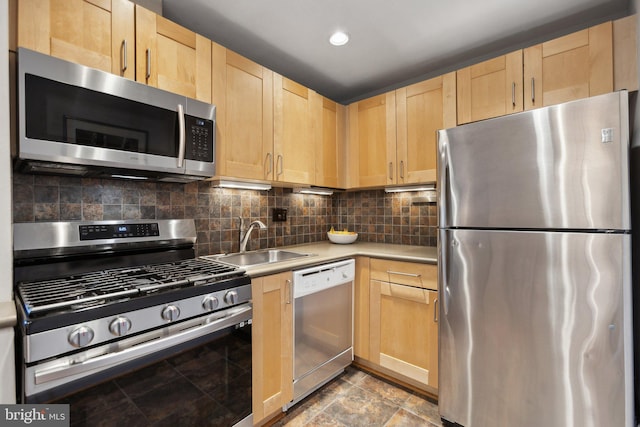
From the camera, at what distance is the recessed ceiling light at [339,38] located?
1.95 m

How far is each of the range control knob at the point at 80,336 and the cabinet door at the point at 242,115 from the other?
3.34 ft

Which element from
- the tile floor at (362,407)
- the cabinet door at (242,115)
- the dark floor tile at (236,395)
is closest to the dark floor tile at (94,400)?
the dark floor tile at (236,395)

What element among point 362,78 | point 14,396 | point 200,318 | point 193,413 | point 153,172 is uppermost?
point 362,78

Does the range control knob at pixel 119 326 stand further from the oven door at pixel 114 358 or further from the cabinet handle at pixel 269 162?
the cabinet handle at pixel 269 162

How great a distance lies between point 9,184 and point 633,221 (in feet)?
8.78

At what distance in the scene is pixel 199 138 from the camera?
163cm

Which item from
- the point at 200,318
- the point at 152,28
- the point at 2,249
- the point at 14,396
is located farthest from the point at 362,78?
the point at 14,396

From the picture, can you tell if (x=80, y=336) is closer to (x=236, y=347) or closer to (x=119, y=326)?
(x=119, y=326)

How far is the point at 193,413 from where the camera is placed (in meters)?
1.28

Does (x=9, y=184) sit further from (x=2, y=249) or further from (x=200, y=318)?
(x=200, y=318)

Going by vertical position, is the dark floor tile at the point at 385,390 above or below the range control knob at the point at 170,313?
below

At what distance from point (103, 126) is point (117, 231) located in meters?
0.55

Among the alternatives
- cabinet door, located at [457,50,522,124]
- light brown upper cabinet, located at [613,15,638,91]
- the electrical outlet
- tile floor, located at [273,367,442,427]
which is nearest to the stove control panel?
the electrical outlet

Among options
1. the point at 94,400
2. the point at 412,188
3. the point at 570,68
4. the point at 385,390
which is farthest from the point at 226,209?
the point at 570,68
